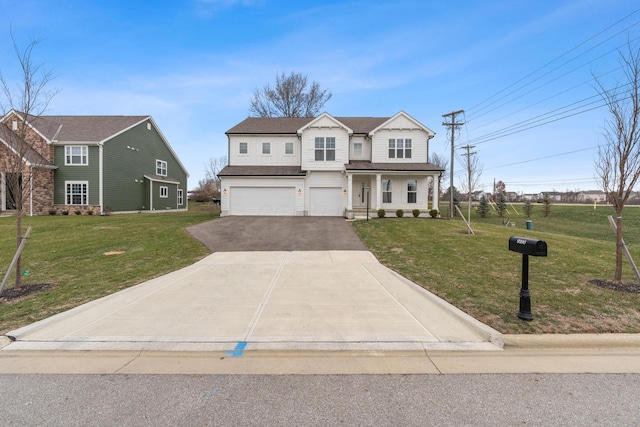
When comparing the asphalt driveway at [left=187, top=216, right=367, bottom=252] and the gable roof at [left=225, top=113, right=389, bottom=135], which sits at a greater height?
the gable roof at [left=225, top=113, right=389, bottom=135]

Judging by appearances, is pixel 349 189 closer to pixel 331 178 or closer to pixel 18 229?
pixel 331 178

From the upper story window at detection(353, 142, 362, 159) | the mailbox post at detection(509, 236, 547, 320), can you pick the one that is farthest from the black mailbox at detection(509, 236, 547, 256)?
the upper story window at detection(353, 142, 362, 159)

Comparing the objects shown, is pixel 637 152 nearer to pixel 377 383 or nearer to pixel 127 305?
pixel 377 383

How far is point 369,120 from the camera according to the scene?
2539 cm

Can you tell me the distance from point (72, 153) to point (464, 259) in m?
28.7

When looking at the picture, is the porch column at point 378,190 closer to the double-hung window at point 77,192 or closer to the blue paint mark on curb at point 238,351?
the blue paint mark on curb at point 238,351

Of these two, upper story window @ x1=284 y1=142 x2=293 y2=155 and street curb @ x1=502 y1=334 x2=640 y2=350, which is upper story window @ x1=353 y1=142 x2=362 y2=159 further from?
street curb @ x1=502 y1=334 x2=640 y2=350

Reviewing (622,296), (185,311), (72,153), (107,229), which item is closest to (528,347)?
(622,296)

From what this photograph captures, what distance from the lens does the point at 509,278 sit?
6.99 meters

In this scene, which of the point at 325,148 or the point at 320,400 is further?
the point at 325,148

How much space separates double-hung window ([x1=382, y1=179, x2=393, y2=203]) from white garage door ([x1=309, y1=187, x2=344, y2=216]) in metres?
3.13

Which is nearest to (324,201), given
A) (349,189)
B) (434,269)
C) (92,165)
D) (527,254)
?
(349,189)

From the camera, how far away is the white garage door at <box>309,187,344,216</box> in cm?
2222

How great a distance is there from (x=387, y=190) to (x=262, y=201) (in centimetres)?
894
